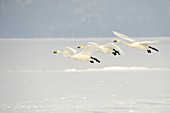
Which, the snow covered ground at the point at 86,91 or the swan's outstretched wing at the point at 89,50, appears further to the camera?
the snow covered ground at the point at 86,91

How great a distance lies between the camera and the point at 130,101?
25.5 meters

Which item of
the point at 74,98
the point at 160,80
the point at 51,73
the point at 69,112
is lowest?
the point at 69,112

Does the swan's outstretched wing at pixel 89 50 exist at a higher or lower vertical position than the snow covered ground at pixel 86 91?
lower

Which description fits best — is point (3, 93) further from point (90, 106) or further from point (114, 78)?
point (114, 78)

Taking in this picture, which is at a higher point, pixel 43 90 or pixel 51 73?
pixel 51 73

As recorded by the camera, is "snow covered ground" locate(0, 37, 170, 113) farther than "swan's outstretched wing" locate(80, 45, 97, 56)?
Yes

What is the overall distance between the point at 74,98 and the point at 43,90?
4062 mm

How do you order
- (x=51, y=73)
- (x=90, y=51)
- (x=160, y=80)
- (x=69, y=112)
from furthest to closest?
(x=51, y=73) < (x=160, y=80) < (x=69, y=112) < (x=90, y=51)

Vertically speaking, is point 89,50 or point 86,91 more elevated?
point 86,91

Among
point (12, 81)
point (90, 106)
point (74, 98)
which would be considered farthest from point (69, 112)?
point (12, 81)

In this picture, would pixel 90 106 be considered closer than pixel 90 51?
No

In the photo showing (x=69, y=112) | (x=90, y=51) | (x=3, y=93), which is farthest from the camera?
(x=3, y=93)

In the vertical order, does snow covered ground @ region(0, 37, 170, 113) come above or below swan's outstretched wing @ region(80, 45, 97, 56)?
above

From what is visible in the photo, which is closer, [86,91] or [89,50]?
[89,50]
